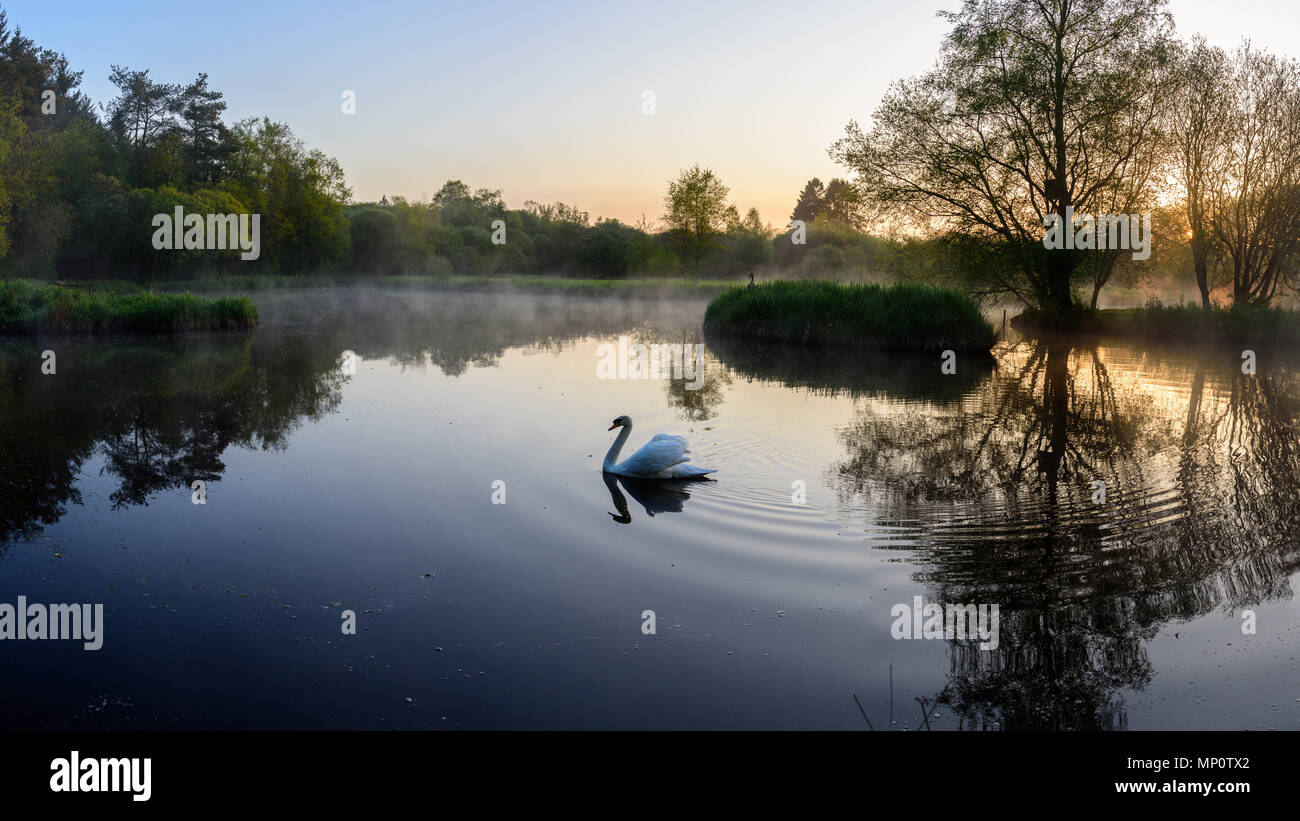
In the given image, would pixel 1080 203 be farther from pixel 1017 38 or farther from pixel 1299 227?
pixel 1299 227

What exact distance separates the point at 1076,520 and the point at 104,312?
28667mm

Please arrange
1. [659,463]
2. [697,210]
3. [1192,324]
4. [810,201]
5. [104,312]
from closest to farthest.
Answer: [659,463]
[104,312]
[1192,324]
[697,210]
[810,201]

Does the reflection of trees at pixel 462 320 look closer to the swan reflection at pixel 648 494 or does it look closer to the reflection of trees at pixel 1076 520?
the swan reflection at pixel 648 494

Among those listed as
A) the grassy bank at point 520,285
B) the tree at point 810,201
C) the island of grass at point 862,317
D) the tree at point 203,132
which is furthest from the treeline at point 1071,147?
the tree at point 810,201

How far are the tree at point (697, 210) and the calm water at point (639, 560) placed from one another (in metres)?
45.0

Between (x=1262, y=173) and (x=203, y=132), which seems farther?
(x=203, y=132)

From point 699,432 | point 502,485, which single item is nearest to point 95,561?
point 502,485

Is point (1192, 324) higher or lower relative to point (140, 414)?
higher

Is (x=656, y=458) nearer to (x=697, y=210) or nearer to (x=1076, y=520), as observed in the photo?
(x=1076, y=520)

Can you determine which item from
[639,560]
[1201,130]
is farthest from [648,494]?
[1201,130]

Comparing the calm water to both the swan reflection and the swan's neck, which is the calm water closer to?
the swan reflection

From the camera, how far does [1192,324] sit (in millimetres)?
29141

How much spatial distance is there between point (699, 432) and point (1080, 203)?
82.9 feet

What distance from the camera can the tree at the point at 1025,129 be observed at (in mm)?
29016
